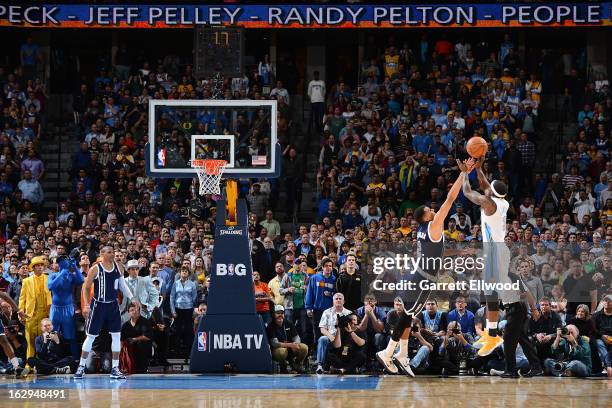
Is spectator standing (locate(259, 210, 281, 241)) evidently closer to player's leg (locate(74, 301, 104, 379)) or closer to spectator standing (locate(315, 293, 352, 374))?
spectator standing (locate(315, 293, 352, 374))

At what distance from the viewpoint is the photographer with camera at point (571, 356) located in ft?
53.2

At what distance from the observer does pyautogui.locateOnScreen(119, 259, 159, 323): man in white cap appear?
685 inches

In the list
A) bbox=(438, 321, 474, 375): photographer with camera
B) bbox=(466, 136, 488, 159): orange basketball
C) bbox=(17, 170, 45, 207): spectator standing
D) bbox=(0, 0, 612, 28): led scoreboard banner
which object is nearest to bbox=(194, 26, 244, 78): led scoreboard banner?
bbox=(438, 321, 474, 375): photographer with camera

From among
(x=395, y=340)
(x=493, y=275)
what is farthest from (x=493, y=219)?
(x=395, y=340)

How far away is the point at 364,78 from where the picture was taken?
2559cm

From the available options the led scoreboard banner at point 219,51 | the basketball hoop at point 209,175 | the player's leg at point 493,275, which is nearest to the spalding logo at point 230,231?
the basketball hoop at point 209,175

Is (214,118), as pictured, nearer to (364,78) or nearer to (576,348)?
(364,78)

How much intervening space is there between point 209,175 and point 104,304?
7.47 ft

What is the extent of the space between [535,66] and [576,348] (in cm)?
1149

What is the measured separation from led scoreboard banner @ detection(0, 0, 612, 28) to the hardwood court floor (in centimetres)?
1099

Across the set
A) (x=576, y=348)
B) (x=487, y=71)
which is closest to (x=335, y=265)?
(x=576, y=348)

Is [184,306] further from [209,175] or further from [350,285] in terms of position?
[350,285]

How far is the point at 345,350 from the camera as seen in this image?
16734mm

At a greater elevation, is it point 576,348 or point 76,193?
point 76,193
